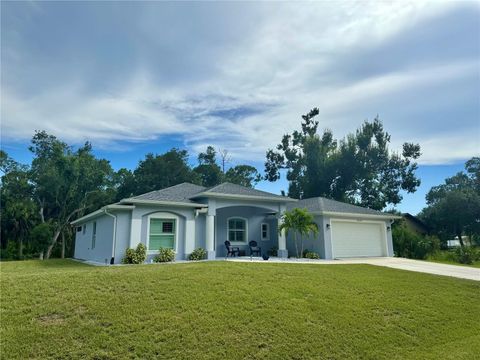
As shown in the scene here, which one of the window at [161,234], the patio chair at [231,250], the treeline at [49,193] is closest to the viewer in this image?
the window at [161,234]

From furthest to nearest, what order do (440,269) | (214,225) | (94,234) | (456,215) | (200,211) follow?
1. (456,215)
2. (214,225)
3. (94,234)
4. (200,211)
5. (440,269)

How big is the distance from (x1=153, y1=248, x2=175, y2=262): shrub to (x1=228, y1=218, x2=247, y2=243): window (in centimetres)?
488

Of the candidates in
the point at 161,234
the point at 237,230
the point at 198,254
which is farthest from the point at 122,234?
the point at 237,230

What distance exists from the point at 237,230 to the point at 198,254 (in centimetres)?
418

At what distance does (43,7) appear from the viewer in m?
10.3

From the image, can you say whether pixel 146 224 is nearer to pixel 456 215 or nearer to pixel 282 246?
pixel 282 246

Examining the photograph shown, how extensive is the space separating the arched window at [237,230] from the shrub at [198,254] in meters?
3.28

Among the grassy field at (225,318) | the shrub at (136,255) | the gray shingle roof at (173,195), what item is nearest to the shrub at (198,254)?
the shrub at (136,255)

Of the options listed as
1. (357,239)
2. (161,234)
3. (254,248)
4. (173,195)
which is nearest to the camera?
(161,234)

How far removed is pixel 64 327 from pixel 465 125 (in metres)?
20.0

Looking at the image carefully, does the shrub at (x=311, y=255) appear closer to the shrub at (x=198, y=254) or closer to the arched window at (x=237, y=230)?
the arched window at (x=237, y=230)

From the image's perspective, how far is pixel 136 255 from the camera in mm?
14125

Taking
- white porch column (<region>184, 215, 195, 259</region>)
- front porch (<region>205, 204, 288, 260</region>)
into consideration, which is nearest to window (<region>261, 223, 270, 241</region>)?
front porch (<region>205, 204, 288, 260</region>)

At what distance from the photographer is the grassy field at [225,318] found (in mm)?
5398
